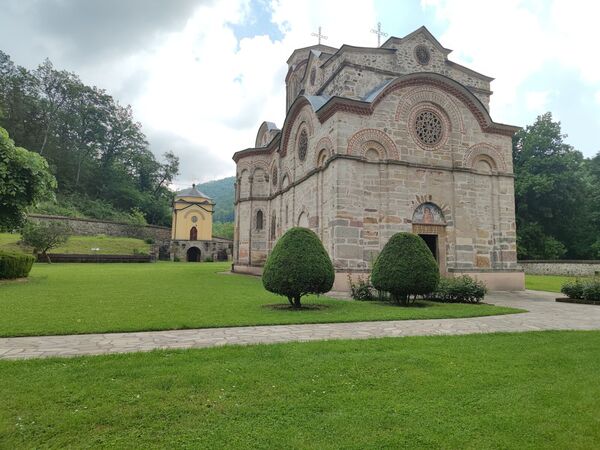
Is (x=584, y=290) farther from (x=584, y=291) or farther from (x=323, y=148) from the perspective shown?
(x=323, y=148)

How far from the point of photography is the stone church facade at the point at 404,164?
46.3ft

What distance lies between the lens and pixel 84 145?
2100 inches

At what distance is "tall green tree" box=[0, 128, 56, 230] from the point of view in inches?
509

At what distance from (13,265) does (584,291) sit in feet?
63.4

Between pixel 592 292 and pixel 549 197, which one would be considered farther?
pixel 549 197

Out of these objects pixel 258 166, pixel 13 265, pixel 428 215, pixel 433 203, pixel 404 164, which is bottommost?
pixel 13 265

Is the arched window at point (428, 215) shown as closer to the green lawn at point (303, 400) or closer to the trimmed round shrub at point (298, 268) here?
the trimmed round shrub at point (298, 268)

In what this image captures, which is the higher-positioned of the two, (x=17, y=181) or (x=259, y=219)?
(x=17, y=181)

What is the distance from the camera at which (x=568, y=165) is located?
3141cm

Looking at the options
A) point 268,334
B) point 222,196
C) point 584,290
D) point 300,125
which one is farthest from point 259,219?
point 222,196

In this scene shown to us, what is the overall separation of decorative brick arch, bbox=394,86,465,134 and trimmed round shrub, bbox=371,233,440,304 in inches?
271

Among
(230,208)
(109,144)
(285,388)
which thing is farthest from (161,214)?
(285,388)

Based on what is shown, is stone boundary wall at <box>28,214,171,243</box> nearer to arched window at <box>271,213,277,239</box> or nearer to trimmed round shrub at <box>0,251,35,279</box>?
trimmed round shrub at <box>0,251,35,279</box>

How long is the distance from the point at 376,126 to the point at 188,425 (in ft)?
43.9
